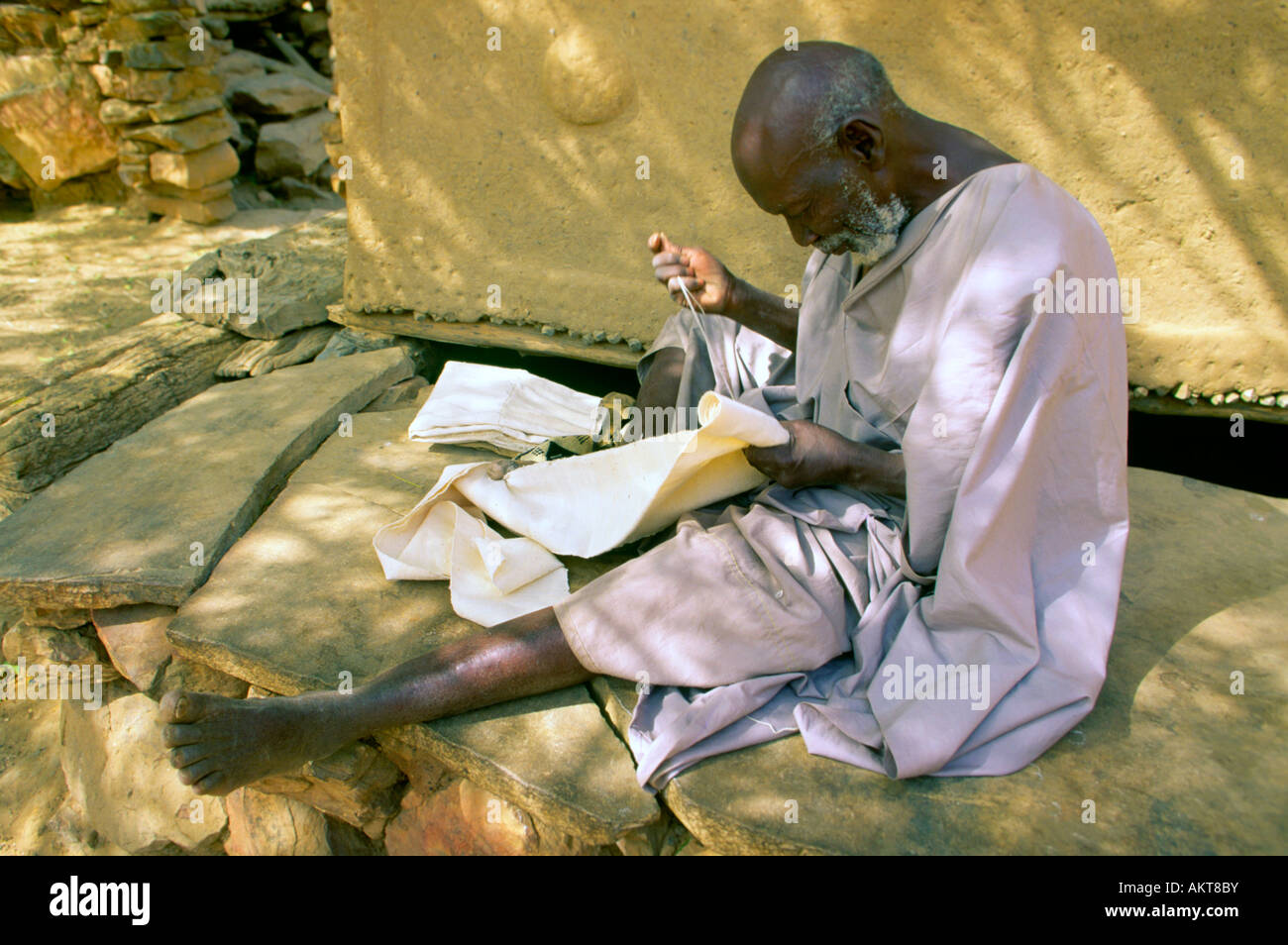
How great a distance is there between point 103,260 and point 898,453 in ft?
17.1

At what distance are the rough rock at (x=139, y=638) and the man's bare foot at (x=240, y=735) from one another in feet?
2.57

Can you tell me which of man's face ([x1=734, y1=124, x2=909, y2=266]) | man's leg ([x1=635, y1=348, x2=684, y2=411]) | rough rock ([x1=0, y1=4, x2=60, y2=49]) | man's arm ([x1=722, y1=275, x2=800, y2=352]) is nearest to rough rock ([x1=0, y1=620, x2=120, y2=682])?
man's leg ([x1=635, y1=348, x2=684, y2=411])

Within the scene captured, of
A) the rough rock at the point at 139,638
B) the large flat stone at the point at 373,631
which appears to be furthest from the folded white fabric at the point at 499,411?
the rough rock at the point at 139,638

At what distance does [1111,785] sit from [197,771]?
179cm

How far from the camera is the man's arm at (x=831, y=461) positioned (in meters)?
2.07

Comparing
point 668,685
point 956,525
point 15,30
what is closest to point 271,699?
point 668,685

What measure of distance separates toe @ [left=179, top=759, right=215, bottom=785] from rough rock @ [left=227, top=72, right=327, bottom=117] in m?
6.89

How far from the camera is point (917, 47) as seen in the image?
9.34ft

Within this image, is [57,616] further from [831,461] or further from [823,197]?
[823,197]

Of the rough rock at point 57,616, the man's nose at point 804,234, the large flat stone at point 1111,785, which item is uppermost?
the man's nose at point 804,234

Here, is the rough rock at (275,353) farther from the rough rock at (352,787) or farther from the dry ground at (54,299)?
the rough rock at (352,787)

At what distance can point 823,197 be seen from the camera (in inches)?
79.5

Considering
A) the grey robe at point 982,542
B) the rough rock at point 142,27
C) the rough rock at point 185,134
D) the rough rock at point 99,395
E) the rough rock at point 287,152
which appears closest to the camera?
the grey robe at point 982,542

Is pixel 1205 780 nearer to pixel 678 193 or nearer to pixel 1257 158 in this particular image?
pixel 1257 158
